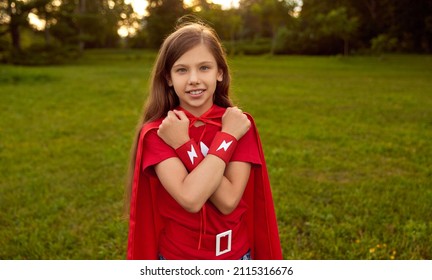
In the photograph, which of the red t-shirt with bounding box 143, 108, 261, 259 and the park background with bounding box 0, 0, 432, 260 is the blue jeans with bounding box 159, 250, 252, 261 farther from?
the park background with bounding box 0, 0, 432, 260

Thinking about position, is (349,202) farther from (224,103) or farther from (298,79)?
(298,79)

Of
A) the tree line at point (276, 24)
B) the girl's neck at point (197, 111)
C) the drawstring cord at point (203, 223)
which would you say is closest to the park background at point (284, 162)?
the drawstring cord at point (203, 223)

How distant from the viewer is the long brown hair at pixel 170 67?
1.69 m

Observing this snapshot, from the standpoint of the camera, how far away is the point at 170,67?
174cm

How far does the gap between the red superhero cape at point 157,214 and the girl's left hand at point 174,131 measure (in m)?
0.11

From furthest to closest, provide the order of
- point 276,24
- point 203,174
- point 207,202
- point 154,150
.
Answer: point 276,24 < point 207,202 < point 154,150 < point 203,174

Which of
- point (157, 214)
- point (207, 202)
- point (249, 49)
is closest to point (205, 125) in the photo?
point (207, 202)

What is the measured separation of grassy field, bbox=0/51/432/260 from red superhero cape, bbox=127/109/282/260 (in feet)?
4.93

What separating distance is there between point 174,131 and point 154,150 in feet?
0.38

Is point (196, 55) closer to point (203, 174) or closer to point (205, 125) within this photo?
point (205, 125)

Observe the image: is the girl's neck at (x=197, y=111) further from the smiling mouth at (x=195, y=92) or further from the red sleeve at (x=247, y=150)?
the red sleeve at (x=247, y=150)

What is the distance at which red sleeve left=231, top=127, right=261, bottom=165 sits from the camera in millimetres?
1664
